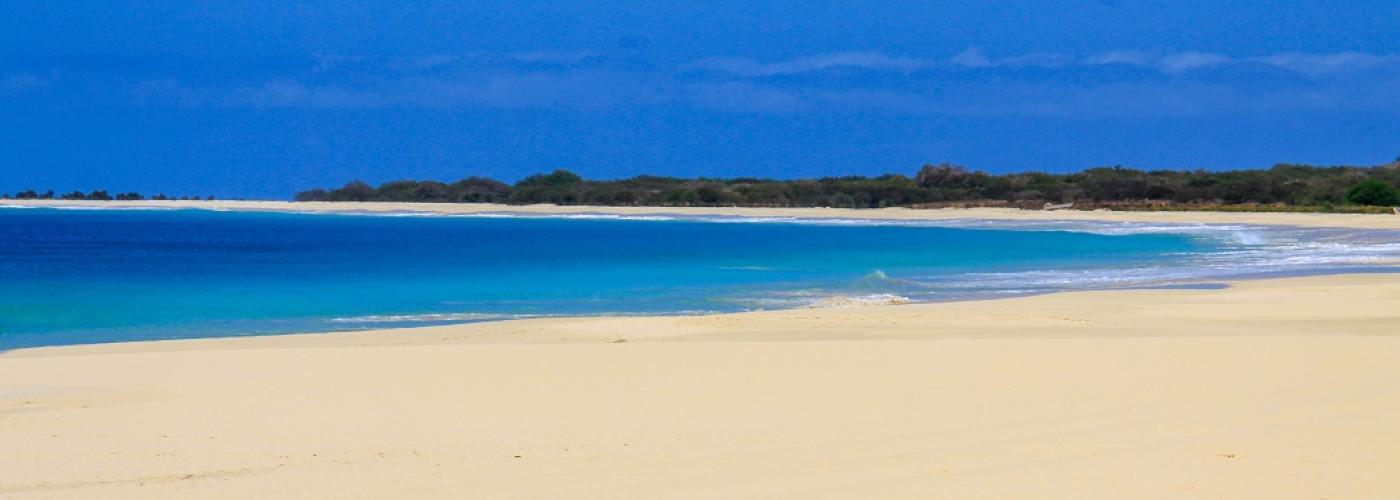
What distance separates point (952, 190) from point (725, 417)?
66.3 m

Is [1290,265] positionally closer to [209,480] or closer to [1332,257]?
[1332,257]

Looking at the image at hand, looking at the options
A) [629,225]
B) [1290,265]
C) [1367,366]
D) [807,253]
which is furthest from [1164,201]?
[1367,366]

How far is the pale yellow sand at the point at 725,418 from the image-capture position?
521 centimetres

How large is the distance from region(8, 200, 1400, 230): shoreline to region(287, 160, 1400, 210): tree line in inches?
190

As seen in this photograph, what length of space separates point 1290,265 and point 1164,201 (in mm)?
43734

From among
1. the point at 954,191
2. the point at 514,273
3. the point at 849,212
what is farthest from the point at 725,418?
the point at 954,191

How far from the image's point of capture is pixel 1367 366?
26.3 feet

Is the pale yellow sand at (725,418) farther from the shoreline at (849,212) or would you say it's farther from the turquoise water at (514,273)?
the shoreline at (849,212)

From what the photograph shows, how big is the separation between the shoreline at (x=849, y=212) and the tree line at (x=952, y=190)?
15.8ft

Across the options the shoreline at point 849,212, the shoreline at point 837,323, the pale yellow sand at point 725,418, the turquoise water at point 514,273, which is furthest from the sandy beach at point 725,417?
the shoreline at point 849,212

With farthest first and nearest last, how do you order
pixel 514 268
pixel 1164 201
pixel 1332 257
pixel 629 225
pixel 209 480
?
1. pixel 1164 201
2. pixel 629 225
3. pixel 514 268
4. pixel 1332 257
5. pixel 209 480

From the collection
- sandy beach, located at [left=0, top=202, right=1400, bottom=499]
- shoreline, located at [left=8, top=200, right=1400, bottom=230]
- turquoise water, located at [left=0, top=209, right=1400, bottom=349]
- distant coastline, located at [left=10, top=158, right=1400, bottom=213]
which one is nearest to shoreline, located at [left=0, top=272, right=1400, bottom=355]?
sandy beach, located at [left=0, top=202, right=1400, bottom=499]

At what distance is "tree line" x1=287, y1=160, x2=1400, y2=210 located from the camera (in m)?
60.3

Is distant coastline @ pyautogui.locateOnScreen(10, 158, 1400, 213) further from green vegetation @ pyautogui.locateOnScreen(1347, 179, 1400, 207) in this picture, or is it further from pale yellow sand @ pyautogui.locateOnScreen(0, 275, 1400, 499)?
pale yellow sand @ pyautogui.locateOnScreen(0, 275, 1400, 499)
